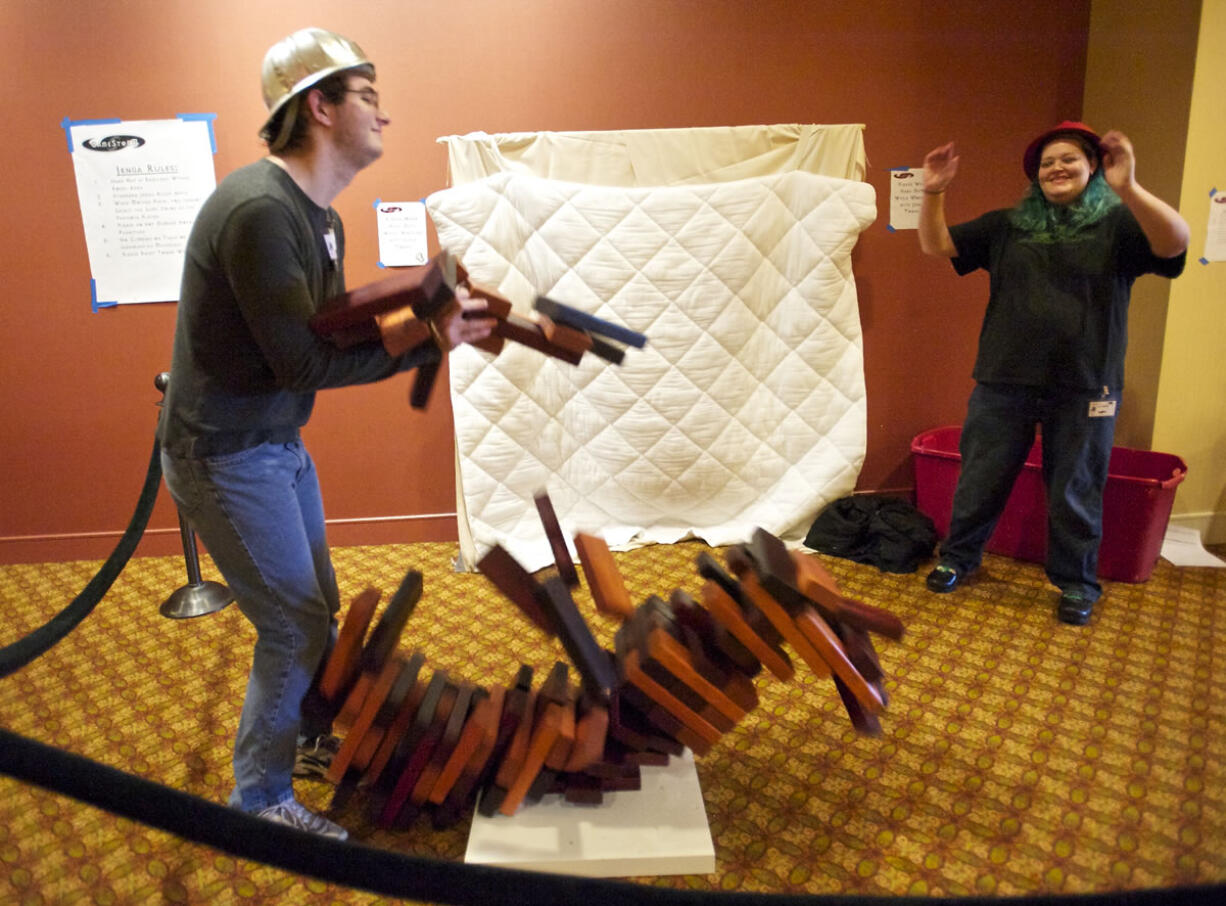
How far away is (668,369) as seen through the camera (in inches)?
115

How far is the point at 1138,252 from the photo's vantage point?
226cm

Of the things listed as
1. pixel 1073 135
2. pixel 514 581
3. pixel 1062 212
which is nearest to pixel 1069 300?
pixel 1062 212

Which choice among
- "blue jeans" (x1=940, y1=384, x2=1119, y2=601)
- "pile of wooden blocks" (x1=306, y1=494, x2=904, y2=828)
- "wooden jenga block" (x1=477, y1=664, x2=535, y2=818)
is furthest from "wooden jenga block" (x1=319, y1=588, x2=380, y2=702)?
"blue jeans" (x1=940, y1=384, x2=1119, y2=601)

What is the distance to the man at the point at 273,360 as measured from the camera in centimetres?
125

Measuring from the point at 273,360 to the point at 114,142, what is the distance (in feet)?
6.74

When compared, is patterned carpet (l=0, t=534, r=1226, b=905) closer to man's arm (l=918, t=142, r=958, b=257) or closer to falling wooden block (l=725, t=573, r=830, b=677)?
falling wooden block (l=725, t=573, r=830, b=677)

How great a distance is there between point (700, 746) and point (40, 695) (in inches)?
69.6

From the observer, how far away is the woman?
7.51ft

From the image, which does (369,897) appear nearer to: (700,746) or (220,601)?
(700,746)

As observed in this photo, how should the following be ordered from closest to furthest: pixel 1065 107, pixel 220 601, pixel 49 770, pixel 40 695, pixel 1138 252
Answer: pixel 49 770
pixel 40 695
pixel 1138 252
pixel 220 601
pixel 1065 107

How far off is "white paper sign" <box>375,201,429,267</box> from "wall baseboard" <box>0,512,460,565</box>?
98 cm

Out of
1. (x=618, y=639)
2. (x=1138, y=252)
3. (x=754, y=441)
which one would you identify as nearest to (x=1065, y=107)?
(x=1138, y=252)

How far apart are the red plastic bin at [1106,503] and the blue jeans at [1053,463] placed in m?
0.14

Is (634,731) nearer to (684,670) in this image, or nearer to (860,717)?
(684,670)
